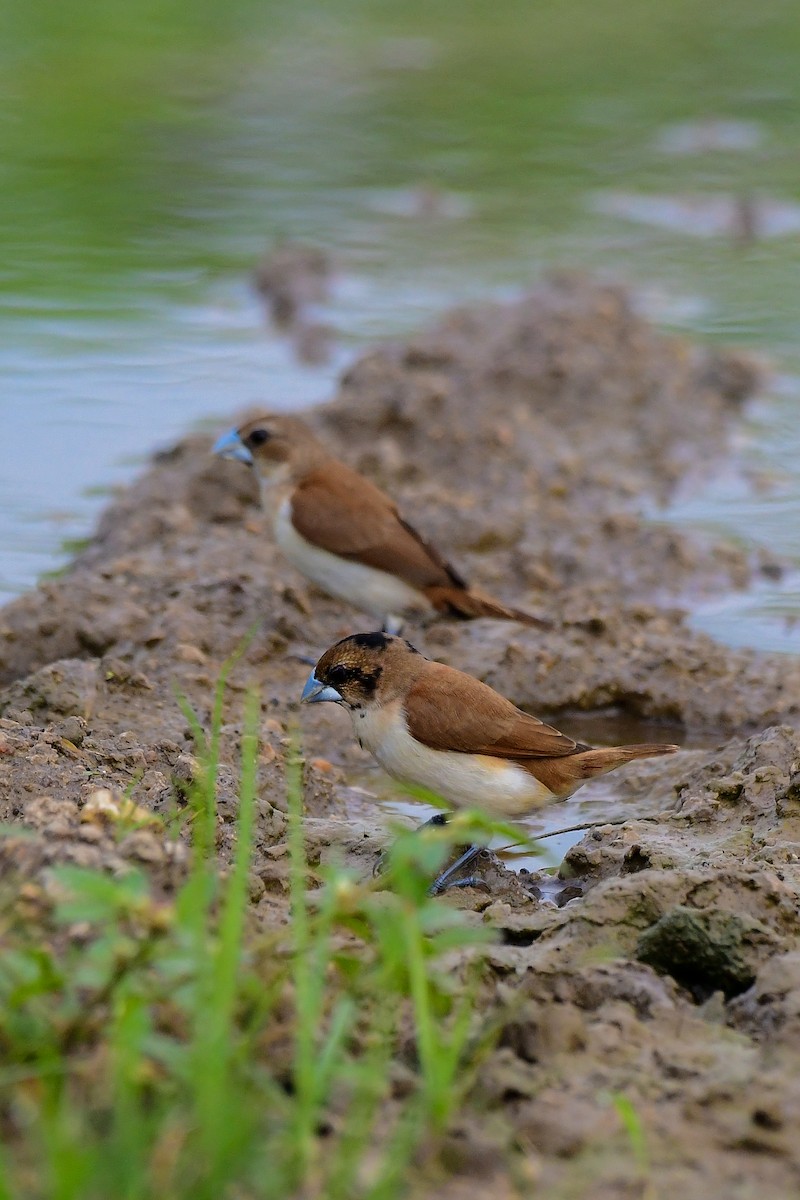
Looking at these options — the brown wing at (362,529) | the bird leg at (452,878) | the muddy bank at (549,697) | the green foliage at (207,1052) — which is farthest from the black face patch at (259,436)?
the green foliage at (207,1052)

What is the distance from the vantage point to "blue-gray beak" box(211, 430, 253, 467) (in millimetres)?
8516

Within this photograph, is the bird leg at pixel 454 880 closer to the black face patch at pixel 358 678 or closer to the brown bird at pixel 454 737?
the brown bird at pixel 454 737

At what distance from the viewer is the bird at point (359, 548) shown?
25.3ft

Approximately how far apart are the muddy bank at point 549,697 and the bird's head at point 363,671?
333 millimetres

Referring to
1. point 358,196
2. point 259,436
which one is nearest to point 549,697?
point 259,436

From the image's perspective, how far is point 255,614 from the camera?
743 centimetres

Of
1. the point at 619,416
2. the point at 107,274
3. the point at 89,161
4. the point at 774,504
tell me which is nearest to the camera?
the point at 774,504

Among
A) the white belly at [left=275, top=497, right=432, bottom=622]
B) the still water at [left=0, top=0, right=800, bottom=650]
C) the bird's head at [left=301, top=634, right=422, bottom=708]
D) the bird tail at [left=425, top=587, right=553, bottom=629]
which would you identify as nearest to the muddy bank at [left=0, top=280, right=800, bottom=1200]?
the bird tail at [left=425, top=587, right=553, bottom=629]

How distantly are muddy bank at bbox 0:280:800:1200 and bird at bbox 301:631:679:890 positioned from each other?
247mm

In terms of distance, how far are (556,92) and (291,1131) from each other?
636 inches

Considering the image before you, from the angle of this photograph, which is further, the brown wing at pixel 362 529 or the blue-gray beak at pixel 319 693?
the brown wing at pixel 362 529

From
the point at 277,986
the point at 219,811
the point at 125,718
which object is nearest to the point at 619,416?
the point at 125,718

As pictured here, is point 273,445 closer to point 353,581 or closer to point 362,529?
point 362,529

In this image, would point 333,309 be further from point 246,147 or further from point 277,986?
point 277,986
